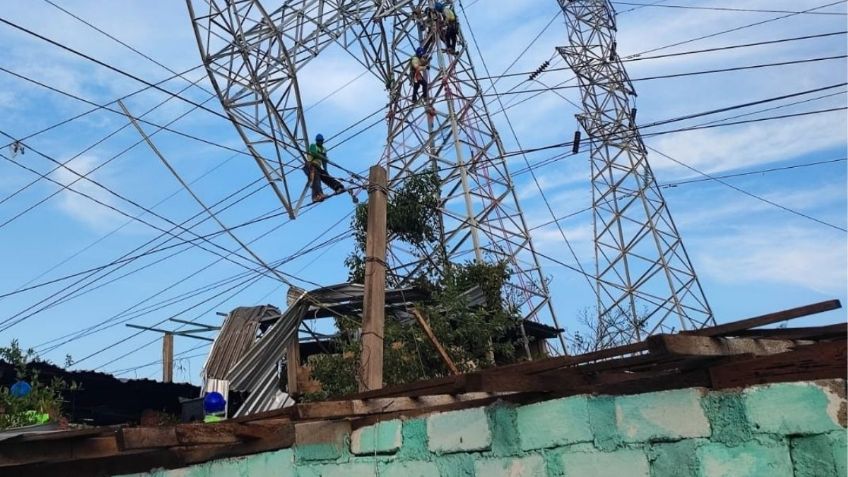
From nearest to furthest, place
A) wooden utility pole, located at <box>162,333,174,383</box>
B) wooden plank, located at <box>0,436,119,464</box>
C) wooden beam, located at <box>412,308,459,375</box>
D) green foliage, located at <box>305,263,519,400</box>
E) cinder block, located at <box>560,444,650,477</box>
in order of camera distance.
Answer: cinder block, located at <box>560,444,650,477</box> < wooden plank, located at <box>0,436,119,464</box> < wooden beam, located at <box>412,308,459,375</box> < green foliage, located at <box>305,263,519,400</box> < wooden utility pole, located at <box>162,333,174,383</box>

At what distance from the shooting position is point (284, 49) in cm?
1147

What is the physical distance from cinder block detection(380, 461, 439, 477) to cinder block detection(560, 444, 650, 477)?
1.04 m

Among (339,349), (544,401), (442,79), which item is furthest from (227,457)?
(442,79)

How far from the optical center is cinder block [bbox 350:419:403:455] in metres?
5.15

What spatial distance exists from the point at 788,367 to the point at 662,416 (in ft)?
2.11

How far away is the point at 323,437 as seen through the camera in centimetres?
546

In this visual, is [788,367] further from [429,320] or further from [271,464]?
[429,320]

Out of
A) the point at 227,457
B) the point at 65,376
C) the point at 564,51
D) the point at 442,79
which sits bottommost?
the point at 227,457

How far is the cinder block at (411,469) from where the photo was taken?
4902 millimetres

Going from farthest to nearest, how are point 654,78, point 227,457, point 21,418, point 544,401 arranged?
point 654,78 < point 21,418 < point 227,457 < point 544,401

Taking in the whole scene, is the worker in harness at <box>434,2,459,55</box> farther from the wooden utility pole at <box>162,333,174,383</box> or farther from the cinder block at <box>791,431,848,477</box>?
the cinder block at <box>791,431,848,477</box>

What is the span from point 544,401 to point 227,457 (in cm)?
302

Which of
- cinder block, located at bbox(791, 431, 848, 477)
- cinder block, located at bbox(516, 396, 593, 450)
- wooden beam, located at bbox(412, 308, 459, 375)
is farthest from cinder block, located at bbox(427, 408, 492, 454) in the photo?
wooden beam, located at bbox(412, 308, 459, 375)

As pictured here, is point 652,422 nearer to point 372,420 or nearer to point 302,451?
point 372,420
